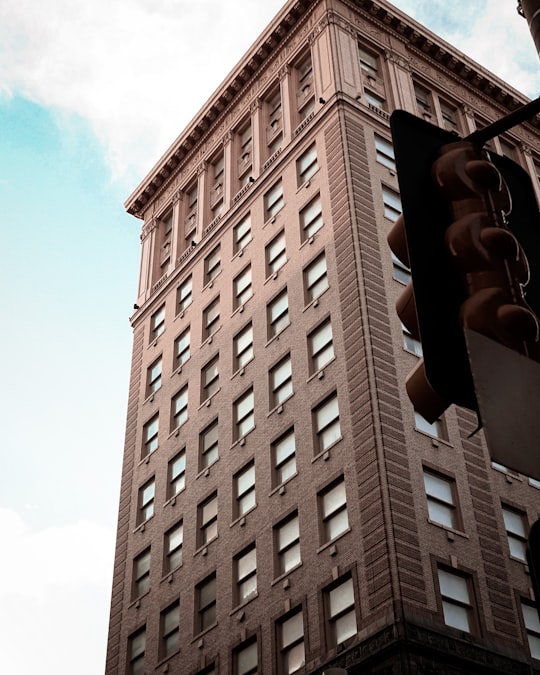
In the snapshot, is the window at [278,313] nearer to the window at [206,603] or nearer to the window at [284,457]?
the window at [284,457]

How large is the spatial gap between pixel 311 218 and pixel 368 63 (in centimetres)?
1383

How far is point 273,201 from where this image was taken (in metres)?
46.9

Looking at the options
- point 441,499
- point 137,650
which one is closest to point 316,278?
point 441,499

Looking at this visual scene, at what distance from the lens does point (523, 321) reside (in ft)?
11.1

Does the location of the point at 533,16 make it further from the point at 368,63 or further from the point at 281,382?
the point at 368,63

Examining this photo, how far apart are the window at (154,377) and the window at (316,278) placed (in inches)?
474

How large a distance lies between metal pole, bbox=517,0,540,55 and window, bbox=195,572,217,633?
32.5m

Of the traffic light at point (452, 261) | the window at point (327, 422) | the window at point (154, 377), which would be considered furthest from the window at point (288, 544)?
the traffic light at point (452, 261)

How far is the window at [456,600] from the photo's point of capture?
2798 centimetres

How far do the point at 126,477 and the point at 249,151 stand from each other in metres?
19.5

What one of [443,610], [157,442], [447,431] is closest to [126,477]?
[157,442]

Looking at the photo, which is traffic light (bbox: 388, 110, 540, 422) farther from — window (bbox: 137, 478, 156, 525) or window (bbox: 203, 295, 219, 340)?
window (bbox: 203, 295, 219, 340)

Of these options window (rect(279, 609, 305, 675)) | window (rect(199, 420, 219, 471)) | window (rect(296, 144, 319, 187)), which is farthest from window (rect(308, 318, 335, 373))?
window (rect(296, 144, 319, 187))

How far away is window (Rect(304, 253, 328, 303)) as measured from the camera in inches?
1523
